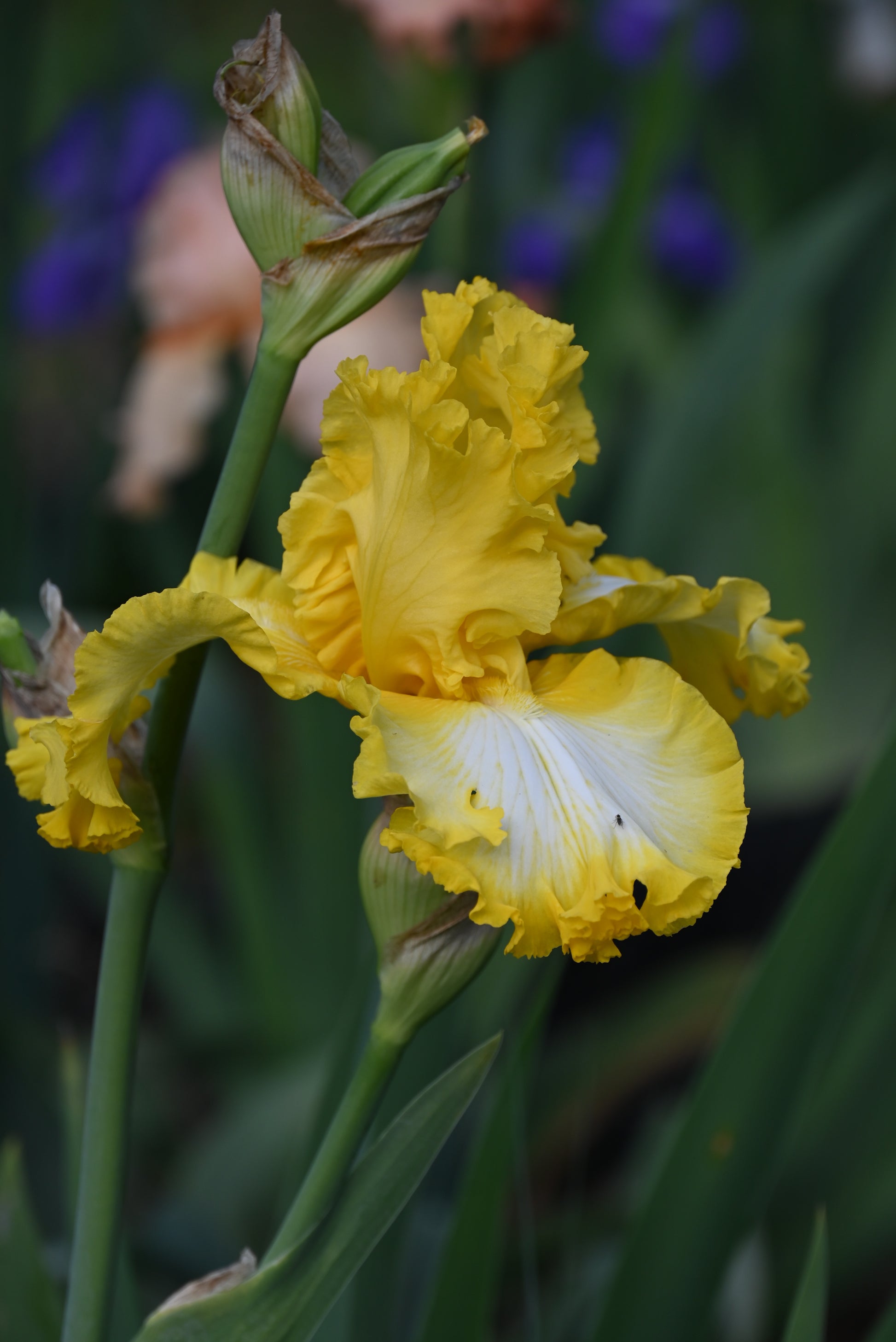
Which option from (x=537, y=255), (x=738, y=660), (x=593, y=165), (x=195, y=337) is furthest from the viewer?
(x=593, y=165)

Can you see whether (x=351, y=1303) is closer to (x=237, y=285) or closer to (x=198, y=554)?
(x=198, y=554)

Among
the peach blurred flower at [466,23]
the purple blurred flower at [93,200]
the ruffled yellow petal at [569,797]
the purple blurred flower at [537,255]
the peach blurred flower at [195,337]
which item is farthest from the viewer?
the purple blurred flower at [537,255]

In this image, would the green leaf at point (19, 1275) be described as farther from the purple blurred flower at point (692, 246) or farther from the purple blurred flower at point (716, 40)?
the purple blurred flower at point (716, 40)

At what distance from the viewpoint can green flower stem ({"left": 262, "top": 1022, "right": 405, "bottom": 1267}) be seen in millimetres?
506

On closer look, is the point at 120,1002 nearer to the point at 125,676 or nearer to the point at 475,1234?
the point at 125,676

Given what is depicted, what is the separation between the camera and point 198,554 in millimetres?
512

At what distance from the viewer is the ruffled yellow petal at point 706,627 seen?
22.0 inches

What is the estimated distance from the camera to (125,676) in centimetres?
48

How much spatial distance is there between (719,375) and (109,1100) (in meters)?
1.06

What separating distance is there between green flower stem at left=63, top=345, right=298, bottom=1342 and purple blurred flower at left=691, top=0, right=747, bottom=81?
184 centimetres

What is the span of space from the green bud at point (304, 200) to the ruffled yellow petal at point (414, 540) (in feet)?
0.09

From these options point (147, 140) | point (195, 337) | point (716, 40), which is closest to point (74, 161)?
point (147, 140)

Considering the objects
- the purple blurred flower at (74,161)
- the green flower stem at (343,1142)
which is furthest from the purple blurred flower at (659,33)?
the green flower stem at (343,1142)

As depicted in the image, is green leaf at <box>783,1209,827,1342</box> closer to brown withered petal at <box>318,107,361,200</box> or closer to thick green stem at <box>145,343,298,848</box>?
thick green stem at <box>145,343,298,848</box>
